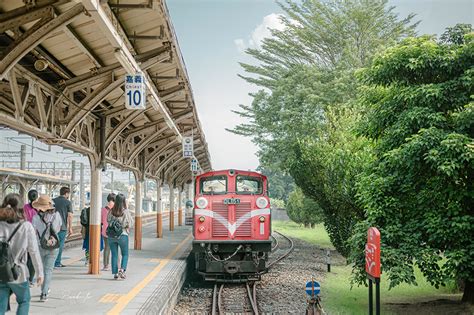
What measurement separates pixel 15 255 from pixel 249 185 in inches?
319

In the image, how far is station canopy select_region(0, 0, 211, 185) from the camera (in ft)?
→ 18.6

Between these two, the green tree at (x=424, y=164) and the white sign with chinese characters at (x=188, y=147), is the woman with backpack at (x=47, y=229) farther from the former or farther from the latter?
the white sign with chinese characters at (x=188, y=147)

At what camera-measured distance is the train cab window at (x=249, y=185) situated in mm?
12688

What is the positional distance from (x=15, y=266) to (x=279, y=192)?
62.1m

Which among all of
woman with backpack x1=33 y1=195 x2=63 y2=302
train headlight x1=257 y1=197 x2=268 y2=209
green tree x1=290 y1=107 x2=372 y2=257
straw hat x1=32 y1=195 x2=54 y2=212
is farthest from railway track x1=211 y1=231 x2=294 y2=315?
green tree x1=290 y1=107 x2=372 y2=257

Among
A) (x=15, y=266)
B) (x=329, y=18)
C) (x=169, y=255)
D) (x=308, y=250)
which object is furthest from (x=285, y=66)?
(x=15, y=266)

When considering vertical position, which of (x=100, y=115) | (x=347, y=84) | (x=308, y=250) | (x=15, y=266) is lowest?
(x=308, y=250)

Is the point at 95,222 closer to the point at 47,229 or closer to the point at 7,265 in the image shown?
the point at 47,229

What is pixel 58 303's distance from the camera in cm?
771

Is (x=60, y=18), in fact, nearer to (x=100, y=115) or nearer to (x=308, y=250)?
(x=100, y=115)

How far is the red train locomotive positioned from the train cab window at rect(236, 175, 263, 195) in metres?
0.24

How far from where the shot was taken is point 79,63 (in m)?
8.20

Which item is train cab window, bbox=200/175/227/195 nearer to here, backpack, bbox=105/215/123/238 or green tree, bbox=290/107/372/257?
backpack, bbox=105/215/123/238

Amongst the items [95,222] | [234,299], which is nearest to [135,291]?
[95,222]
